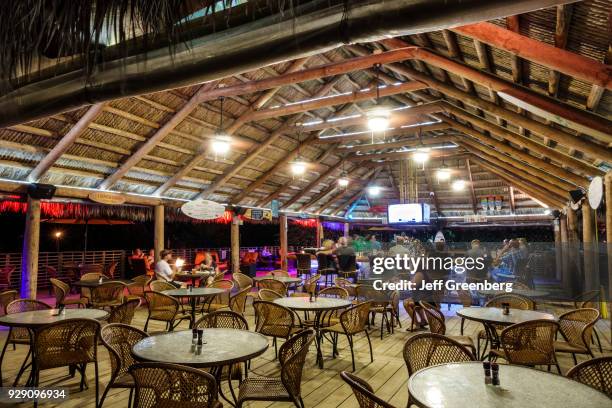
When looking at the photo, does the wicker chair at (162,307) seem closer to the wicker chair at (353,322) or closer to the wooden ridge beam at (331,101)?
the wicker chair at (353,322)

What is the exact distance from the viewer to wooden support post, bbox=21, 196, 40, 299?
24.6 ft

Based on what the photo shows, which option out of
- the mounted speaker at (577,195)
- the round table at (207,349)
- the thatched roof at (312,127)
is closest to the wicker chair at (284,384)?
the round table at (207,349)

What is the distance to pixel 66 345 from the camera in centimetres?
374

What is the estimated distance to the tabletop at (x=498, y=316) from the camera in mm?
4292

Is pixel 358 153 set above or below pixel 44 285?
above

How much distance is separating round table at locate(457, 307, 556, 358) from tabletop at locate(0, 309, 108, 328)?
4442 millimetres

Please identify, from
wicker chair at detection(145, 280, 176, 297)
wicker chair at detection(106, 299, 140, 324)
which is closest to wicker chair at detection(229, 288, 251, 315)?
wicker chair at detection(106, 299, 140, 324)

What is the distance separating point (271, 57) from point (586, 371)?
10.2 feet

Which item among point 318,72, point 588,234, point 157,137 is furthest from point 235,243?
point 588,234

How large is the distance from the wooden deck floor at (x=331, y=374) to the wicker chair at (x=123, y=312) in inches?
26.4

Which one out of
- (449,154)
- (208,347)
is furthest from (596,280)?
(208,347)

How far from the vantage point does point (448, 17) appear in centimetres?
160

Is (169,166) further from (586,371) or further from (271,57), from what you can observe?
(586,371)

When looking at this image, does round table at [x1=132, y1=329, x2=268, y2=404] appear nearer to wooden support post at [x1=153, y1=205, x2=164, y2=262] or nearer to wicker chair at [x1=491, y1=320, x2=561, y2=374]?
wicker chair at [x1=491, y1=320, x2=561, y2=374]
